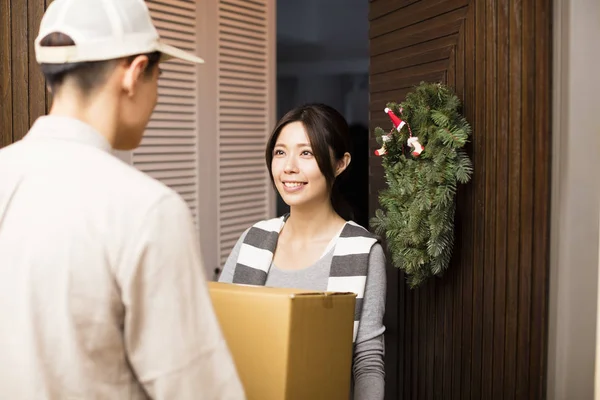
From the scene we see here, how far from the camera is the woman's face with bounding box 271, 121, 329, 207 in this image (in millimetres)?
1979

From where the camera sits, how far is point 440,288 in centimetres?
242

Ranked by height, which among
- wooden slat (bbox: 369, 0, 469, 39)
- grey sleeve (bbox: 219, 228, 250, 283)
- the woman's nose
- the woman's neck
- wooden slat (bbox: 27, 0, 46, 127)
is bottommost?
grey sleeve (bbox: 219, 228, 250, 283)

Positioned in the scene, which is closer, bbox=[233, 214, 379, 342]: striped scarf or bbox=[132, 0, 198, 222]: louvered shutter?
bbox=[233, 214, 379, 342]: striped scarf

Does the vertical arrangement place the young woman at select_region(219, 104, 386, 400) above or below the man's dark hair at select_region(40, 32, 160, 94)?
below

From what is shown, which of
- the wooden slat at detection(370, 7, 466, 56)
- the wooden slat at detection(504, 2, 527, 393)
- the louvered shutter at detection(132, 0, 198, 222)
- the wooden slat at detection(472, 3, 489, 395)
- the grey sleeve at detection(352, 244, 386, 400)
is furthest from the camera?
the louvered shutter at detection(132, 0, 198, 222)

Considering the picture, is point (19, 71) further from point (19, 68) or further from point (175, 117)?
point (175, 117)

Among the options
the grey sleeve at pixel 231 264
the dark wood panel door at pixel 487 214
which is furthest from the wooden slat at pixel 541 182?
the grey sleeve at pixel 231 264

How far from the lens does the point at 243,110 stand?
12.0 ft

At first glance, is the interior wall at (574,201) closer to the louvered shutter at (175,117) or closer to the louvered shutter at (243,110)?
the louvered shutter at (175,117)

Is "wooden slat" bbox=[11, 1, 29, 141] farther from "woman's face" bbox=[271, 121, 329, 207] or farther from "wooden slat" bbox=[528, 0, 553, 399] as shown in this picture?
"wooden slat" bbox=[528, 0, 553, 399]

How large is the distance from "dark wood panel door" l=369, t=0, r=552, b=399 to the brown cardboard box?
0.74 meters

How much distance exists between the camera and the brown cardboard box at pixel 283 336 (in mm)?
1428

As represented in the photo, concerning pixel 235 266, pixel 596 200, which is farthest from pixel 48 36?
pixel 596 200

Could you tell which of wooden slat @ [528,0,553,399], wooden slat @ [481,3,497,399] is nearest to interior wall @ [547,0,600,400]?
wooden slat @ [528,0,553,399]
